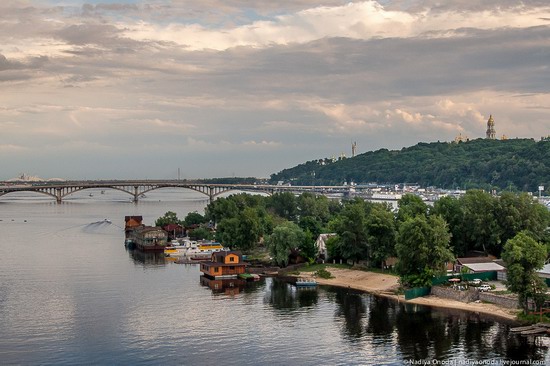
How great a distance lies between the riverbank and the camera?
45.8 m

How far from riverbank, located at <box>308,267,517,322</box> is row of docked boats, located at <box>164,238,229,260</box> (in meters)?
17.0

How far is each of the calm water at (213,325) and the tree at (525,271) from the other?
2330 millimetres

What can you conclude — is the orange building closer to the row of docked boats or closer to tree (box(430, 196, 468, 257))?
the row of docked boats

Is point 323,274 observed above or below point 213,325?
above

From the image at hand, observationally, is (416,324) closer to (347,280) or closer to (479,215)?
(347,280)

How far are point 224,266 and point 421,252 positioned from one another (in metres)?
18.5

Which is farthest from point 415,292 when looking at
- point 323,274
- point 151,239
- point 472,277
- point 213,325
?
point 151,239

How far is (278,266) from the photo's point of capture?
2670 inches

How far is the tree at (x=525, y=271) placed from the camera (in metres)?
42.9

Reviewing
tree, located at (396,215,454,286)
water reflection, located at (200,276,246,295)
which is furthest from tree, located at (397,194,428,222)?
water reflection, located at (200,276,246,295)

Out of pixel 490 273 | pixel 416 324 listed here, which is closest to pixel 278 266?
pixel 490 273

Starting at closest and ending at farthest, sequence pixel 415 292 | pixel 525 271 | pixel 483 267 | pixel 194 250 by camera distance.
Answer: pixel 525 271 → pixel 415 292 → pixel 483 267 → pixel 194 250

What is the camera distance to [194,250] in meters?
78.4

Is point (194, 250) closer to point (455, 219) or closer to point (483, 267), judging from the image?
point (455, 219)
